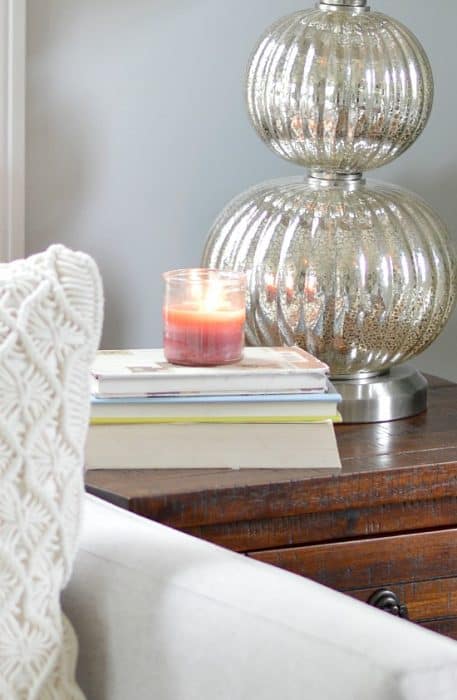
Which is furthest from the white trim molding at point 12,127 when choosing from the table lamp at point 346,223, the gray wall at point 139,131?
the table lamp at point 346,223

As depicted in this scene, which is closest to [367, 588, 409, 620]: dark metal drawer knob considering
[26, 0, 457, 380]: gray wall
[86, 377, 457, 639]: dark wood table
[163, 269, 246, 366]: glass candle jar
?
[86, 377, 457, 639]: dark wood table

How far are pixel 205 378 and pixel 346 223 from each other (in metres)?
0.27

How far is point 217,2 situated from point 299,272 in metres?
0.46

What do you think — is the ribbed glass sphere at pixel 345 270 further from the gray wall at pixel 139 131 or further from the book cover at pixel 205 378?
the gray wall at pixel 139 131

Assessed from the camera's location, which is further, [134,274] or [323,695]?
A: [134,274]

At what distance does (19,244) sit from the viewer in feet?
4.64

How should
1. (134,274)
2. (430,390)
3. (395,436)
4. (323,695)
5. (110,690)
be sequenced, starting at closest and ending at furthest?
(323,695)
(110,690)
(395,436)
(430,390)
(134,274)

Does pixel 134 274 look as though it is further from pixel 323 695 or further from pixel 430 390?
pixel 323 695

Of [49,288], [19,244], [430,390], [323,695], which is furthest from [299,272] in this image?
[323,695]

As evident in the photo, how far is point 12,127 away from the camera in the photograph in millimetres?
1377

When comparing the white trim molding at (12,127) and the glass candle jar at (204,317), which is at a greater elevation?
the white trim molding at (12,127)

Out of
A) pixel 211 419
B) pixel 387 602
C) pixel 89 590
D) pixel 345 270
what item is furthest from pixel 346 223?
pixel 89 590

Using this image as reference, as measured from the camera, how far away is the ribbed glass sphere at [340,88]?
1212 millimetres

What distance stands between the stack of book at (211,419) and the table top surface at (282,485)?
0.04 ft
